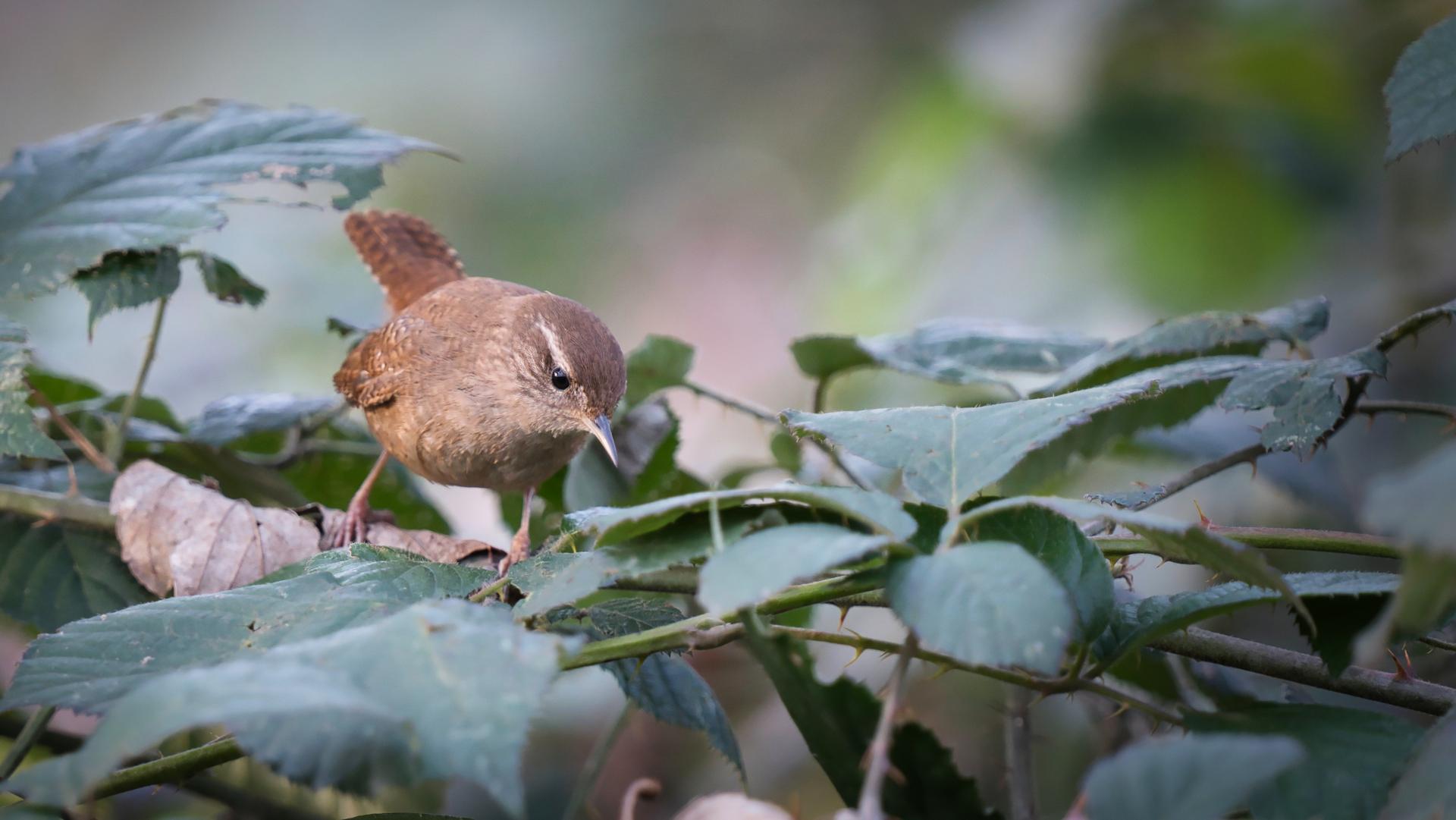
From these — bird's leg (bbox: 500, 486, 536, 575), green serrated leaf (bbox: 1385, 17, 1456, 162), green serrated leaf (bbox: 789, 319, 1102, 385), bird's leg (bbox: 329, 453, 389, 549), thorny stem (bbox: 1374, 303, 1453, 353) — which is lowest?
bird's leg (bbox: 500, 486, 536, 575)

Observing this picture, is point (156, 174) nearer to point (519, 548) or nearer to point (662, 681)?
point (519, 548)

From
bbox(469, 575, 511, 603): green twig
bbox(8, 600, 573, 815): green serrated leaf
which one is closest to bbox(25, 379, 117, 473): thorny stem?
bbox(469, 575, 511, 603): green twig

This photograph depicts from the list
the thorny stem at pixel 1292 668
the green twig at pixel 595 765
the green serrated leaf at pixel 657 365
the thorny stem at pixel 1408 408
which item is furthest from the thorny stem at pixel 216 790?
the thorny stem at pixel 1408 408

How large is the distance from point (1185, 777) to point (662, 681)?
2.50ft

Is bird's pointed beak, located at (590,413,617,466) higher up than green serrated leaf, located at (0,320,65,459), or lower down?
lower down

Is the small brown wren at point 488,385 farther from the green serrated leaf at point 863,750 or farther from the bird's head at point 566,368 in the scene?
the green serrated leaf at point 863,750

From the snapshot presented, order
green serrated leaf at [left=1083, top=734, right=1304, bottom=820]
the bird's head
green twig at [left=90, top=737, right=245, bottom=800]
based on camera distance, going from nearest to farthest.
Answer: green serrated leaf at [left=1083, top=734, right=1304, bottom=820], green twig at [left=90, top=737, right=245, bottom=800], the bird's head

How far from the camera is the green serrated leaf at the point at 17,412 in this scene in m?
1.62

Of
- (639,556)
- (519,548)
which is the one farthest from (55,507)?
(639,556)

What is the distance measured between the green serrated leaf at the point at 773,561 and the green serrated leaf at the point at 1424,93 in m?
1.03

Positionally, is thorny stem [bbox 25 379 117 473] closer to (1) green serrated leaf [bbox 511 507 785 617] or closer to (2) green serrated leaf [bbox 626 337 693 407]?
(2) green serrated leaf [bbox 626 337 693 407]

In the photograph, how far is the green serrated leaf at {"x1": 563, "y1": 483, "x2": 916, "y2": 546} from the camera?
37.8 inches

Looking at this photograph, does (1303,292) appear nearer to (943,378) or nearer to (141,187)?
(943,378)

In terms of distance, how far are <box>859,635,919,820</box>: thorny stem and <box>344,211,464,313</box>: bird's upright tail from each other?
2.71m
